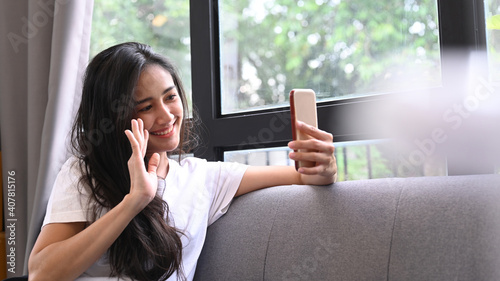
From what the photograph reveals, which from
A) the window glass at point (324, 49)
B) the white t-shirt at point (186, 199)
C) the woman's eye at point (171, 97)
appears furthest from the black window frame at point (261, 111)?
the woman's eye at point (171, 97)

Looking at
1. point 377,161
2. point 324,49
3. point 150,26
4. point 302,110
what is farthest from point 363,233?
point 150,26

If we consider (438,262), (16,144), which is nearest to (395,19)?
(438,262)

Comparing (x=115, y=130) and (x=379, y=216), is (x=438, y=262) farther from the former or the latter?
(x=115, y=130)

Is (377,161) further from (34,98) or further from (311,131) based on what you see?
(34,98)

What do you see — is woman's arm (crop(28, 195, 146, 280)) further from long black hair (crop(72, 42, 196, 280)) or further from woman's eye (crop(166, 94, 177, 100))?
woman's eye (crop(166, 94, 177, 100))

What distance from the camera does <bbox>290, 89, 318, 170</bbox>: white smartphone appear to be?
131cm

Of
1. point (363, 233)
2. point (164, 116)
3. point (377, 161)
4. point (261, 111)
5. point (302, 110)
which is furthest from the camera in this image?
point (261, 111)

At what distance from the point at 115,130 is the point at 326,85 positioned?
72cm

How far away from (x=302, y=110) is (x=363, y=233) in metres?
0.33

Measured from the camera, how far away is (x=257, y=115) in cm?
186

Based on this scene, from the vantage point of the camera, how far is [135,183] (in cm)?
126

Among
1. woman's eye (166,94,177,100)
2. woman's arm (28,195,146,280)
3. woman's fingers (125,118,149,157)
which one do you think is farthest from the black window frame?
woman's arm (28,195,146,280)

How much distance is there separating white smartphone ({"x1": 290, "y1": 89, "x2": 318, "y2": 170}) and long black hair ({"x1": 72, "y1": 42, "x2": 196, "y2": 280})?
1.33 feet

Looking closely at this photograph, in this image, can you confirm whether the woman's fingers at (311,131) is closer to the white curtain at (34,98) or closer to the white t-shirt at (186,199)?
the white t-shirt at (186,199)
